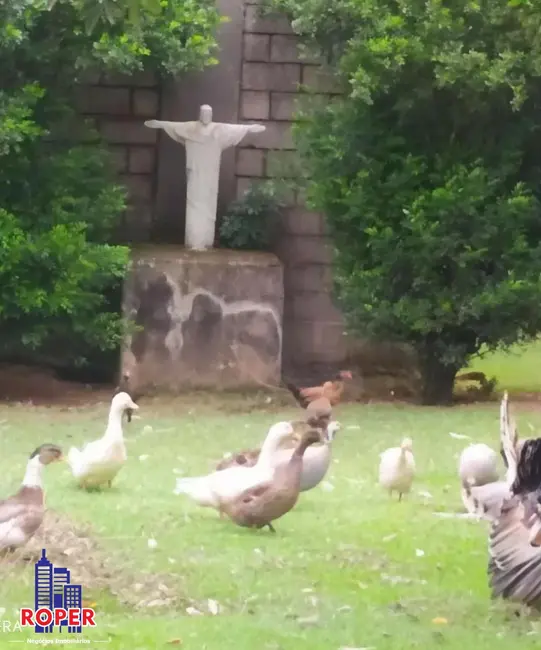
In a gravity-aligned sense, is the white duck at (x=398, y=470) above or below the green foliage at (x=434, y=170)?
below

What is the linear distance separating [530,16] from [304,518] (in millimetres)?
4891

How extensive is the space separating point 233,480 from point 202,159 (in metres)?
5.69

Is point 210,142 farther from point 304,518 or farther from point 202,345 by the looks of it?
point 304,518

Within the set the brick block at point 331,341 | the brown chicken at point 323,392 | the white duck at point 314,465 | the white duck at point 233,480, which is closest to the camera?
the white duck at point 233,480

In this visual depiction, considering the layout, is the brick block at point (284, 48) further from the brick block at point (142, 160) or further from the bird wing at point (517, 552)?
the bird wing at point (517, 552)

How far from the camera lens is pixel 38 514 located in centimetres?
463

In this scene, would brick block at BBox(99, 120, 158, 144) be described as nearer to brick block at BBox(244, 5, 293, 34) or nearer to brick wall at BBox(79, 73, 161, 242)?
brick wall at BBox(79, 73, 161, 242)

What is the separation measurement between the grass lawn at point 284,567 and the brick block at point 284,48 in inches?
193

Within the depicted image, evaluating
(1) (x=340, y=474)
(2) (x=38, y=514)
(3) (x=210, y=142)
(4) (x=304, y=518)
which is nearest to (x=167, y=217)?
(3) (x=210, y=142)

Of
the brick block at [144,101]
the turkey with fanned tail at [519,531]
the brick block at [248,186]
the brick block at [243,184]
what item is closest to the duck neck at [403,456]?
the turkey with fanned tail at [519,531]

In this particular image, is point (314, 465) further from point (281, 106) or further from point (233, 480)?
point (281, 106)

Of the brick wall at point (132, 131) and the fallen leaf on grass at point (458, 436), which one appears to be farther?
the brick wall at point (132, 131)

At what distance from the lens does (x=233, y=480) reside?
18.2ft

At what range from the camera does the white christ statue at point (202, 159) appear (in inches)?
424
